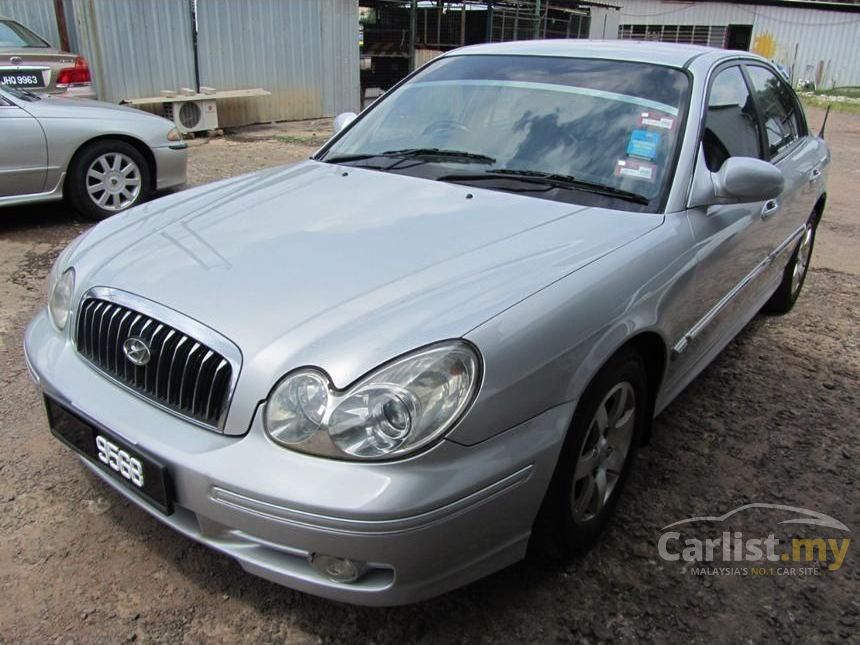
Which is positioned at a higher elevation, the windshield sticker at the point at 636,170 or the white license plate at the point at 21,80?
the windshield sticker at the point at 636,170

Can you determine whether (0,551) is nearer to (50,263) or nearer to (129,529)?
(129,529)

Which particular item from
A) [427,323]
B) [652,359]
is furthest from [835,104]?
[427,323]

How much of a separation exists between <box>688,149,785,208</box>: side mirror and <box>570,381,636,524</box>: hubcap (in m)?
0.81

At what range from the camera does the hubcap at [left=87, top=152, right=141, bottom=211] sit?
19.4 ft

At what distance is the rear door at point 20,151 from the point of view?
5.29 m

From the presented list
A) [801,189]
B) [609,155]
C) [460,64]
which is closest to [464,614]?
[609,155]

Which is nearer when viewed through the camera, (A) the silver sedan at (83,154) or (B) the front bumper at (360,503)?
(B) the front bumper at (360,503)

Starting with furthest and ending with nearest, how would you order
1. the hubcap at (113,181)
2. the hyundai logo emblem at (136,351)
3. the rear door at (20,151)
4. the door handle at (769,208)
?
the hubcap at (113,181) < the rear door at (20,151) < the door handle at (769,208) < the hyundai logo emblem at (136,351)

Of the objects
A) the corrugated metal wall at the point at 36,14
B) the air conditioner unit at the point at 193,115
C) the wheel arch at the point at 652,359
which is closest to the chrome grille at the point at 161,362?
the wheel arch at the point at 652,359

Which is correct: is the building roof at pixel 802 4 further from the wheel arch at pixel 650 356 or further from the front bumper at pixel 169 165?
the wheel arch at pixel 650 356

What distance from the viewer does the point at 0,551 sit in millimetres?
2297

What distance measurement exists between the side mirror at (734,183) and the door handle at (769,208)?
59 cm

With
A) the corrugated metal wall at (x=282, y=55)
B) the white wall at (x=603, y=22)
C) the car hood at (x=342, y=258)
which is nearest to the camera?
the car hood at (x=342, y=258)

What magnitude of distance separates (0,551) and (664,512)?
2262 mm
